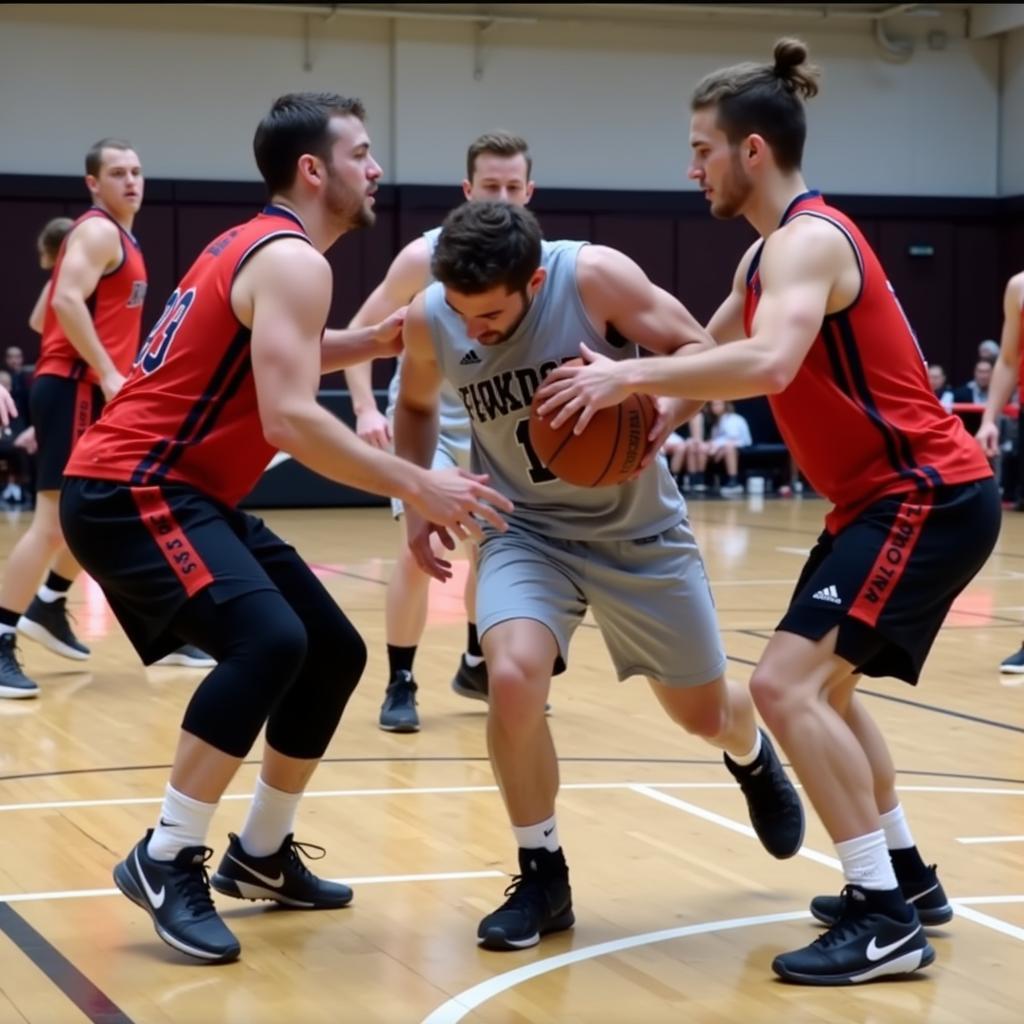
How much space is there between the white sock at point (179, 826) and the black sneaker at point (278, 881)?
36cm

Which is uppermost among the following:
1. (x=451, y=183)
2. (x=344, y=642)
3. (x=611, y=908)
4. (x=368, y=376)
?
(x=451, y=183)

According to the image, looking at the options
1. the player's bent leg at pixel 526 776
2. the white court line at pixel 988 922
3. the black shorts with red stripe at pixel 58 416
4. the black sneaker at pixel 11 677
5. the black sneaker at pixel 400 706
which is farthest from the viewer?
the black shorts with red stripe at pixel 58 416

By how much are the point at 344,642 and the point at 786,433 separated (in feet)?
3.54

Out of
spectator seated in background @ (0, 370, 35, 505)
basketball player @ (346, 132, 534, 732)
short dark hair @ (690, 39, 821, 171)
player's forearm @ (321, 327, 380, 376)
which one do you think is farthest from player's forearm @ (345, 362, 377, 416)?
spectator seated in background @ (0, 370, 35, 505)

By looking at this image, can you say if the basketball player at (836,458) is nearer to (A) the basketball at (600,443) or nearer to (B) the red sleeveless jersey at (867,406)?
(B) the red sleeveless jersey at (867,406)

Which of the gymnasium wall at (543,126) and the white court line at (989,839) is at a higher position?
the gymnasium wall at (543,126)

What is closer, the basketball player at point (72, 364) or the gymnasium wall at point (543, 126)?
the basketball player at point (72, 364)

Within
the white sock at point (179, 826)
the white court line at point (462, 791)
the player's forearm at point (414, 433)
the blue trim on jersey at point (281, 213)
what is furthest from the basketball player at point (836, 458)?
the white court line at point (462, 791)

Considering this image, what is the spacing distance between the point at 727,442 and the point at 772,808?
13.8m

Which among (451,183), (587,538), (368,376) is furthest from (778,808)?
(451,183)

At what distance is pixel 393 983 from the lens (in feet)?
11.6

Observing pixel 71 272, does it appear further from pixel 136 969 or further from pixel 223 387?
pixel 136 969

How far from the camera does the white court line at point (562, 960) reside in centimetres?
337

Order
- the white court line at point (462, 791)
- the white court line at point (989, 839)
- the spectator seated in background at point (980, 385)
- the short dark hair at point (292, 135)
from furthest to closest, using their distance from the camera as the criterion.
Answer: the spectator seated in background at point (980, 385) → the white court line at point (462, 791) → the white court line at point (989, 839) → the short dark hair at point (292, 135)
